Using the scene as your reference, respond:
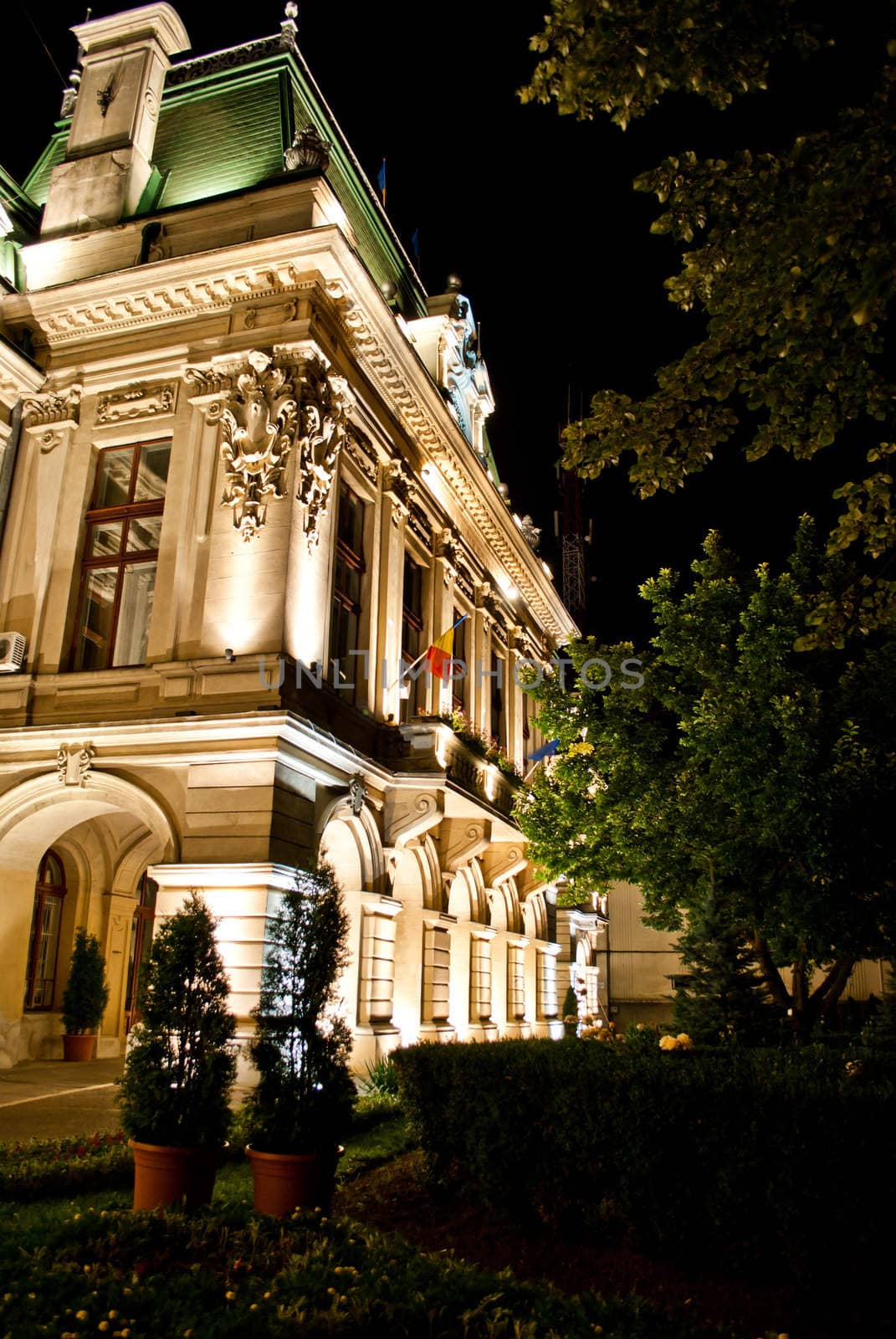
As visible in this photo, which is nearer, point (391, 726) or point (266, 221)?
point (266, 221)

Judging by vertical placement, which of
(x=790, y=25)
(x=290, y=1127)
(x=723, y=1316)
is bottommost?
(x=723, y=1316)

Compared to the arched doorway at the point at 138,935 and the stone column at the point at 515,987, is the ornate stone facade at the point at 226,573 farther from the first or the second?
the stone column at the point at 515,987

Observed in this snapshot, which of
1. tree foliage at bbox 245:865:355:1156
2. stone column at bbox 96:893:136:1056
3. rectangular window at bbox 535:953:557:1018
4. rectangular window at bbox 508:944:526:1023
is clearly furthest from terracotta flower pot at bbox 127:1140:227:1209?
rectangular window at bbox 535:953:557:1018

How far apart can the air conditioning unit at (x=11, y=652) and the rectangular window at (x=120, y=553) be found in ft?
2.94

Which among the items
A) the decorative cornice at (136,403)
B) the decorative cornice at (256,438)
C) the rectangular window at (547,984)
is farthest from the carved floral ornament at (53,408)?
the rectangular window at (547,984)

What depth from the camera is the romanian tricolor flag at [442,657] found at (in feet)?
68.5

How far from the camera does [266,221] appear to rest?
1866cm

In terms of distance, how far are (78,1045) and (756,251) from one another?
18477 millimetres

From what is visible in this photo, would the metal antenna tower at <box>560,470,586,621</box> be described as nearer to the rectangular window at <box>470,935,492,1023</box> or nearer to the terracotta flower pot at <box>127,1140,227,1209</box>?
the rectangular window at <box>470,935,492,1023</box>

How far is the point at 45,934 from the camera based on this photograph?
20.8 metres

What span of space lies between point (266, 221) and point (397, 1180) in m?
16.1

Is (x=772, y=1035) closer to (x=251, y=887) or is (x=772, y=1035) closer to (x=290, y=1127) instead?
(x=251, y=887)

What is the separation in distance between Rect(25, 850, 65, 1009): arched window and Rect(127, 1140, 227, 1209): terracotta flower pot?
44.0 feet

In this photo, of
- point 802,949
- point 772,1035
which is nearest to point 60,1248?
point 772,1035
